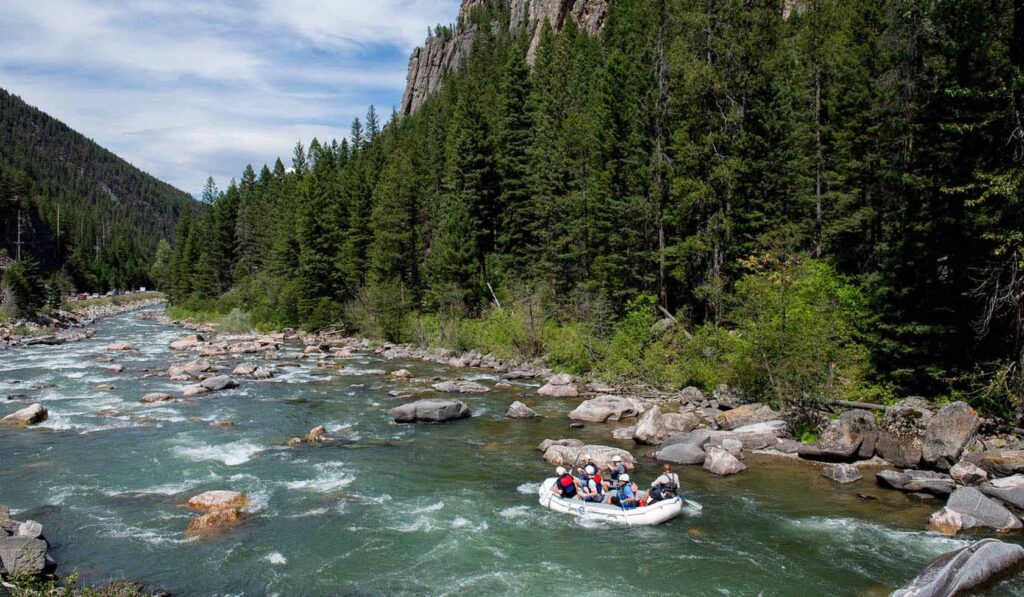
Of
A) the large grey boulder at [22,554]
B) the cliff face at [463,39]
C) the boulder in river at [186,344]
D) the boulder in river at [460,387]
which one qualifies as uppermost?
the cliff face at [463,39]

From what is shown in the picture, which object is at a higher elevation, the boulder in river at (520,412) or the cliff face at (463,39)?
the cliff face at (463,39)

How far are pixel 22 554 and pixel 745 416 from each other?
1918cm

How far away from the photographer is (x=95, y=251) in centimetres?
14450

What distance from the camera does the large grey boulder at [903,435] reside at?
16203 mm

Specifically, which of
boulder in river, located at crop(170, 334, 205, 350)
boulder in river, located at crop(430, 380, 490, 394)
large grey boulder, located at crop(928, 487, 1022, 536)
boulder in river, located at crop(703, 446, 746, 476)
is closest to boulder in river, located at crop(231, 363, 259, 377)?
boulder in river, located at crop(430, 380, 490, 394)

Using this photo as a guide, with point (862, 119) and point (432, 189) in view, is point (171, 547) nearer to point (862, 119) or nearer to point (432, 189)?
point (862, 119)

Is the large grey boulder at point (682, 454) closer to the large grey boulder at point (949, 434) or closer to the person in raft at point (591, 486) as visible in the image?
the person in raft at point (591, 486)

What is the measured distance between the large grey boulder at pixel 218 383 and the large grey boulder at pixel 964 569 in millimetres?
26383

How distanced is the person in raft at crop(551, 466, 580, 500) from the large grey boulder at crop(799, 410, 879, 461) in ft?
25.0

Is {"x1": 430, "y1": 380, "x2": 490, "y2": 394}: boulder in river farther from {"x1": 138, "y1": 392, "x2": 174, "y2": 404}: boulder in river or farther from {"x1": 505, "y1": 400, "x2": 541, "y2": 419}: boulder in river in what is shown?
{"x1": 138, "y1": 392, "x2": 174, "y2": 404}: boulder in river

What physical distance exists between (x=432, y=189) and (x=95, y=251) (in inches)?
4994

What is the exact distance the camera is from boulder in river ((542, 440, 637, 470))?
1706 centimetres

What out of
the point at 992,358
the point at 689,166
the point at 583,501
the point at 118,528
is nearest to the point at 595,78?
the point at 689,166

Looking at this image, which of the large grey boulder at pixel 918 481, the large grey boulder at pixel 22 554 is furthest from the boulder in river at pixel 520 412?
the large grey boulder at pixel 22 554
